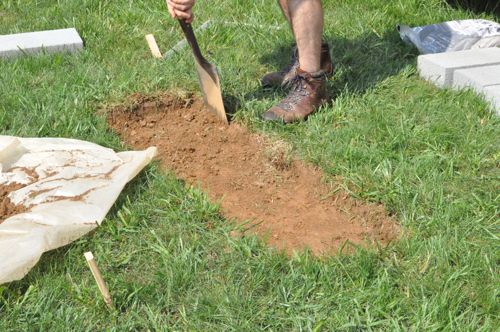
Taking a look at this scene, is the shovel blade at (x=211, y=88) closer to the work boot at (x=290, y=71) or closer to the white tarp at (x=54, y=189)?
the work boot at (x=290, y=71)

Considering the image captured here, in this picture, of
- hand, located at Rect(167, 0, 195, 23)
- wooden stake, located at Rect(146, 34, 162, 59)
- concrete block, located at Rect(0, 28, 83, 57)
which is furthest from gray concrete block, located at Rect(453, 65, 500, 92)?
concrete block, located at Rect(0, 28, 83, 57)

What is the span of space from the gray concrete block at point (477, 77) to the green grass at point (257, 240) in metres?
0.08

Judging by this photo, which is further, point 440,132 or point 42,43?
point 42,43

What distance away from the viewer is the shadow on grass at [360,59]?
4156 millimetres

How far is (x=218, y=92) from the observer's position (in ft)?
12.2

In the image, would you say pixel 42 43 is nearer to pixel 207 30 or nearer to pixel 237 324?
pixel 207 30

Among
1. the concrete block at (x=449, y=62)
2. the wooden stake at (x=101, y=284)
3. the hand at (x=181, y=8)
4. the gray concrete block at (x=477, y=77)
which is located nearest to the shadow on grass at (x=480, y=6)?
the concrete block at (x=449, y=62)

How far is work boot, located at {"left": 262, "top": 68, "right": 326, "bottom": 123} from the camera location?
3.71 metres

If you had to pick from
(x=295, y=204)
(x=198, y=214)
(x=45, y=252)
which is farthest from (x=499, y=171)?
(x=45, y=252)

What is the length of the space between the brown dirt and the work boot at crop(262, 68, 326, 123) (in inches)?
7.5

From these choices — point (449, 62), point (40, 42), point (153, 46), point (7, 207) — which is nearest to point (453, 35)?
point (449, 62)

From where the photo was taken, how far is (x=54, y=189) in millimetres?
3016

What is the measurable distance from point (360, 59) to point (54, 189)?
7.51ft

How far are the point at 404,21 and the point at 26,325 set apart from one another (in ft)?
12.0
